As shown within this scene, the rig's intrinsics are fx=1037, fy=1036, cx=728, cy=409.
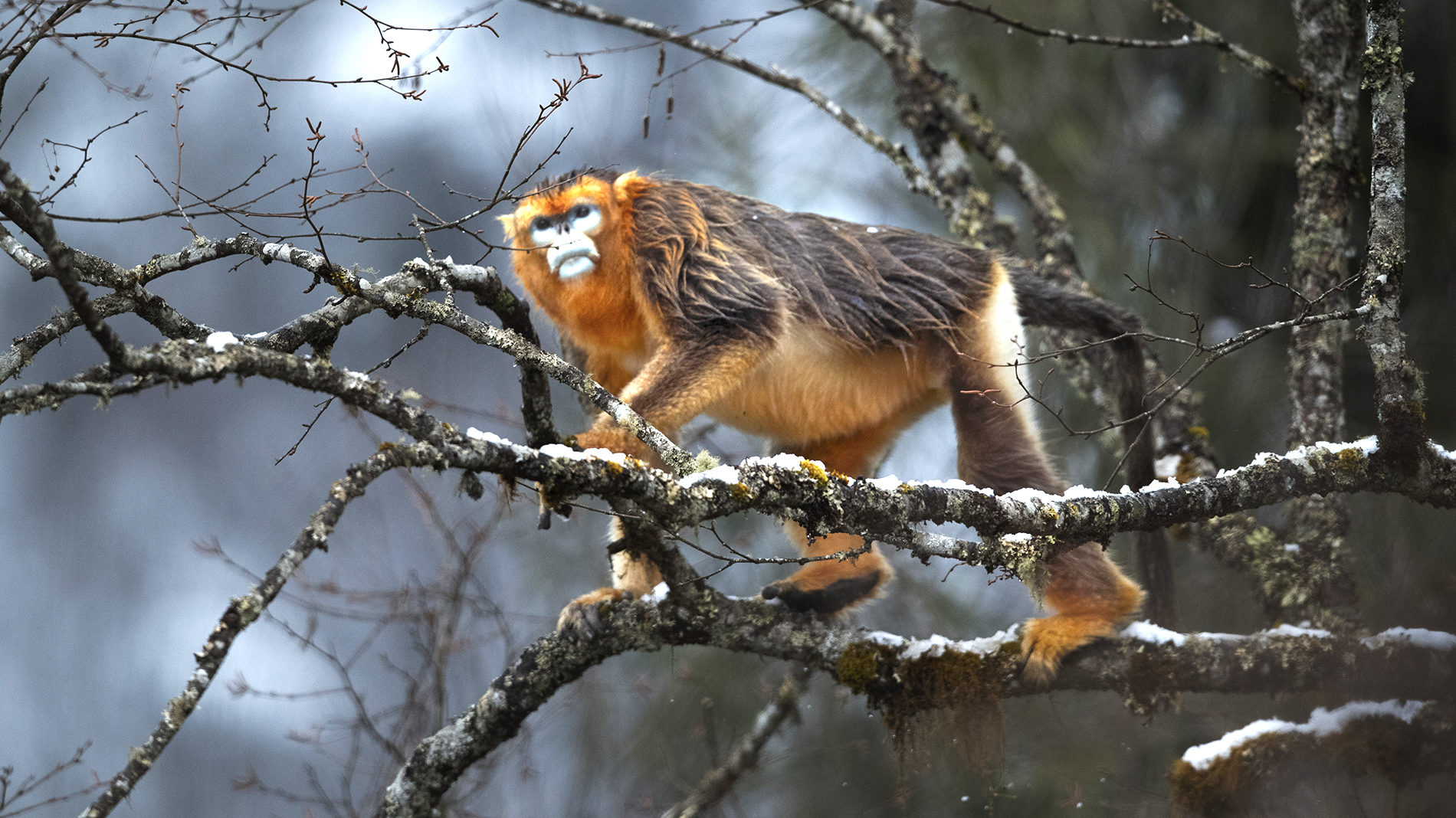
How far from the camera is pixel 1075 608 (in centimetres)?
304

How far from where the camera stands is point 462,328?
219cm

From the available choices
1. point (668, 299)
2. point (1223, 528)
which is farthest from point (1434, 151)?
Result: point (668, 299)

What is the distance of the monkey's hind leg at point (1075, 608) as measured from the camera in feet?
9.70

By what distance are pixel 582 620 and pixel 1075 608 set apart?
1.43m

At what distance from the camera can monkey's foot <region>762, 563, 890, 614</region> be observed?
308 centimetres

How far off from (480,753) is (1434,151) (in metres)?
4.66

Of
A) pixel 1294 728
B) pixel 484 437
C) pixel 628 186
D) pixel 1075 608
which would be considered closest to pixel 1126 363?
pixel 1075 608

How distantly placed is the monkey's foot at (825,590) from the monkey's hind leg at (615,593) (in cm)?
38

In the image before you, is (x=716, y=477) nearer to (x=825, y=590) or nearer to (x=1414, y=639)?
(x=825, y=590)

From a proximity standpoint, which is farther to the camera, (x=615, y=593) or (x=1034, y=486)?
(x=1034, y=486)

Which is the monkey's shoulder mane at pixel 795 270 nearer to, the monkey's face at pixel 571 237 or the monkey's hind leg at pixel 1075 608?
the monkey's face at pixel 571 237

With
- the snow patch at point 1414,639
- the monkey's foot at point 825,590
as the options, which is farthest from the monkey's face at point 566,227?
the snow patch at point 1414,639

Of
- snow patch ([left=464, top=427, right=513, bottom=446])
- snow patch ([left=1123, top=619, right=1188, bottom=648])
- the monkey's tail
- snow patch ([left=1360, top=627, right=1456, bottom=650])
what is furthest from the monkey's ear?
snow patch ([left=1360, top=627, right=1456, bottom=650])

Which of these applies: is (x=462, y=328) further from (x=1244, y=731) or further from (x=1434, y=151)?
(x=1434, y=151)
